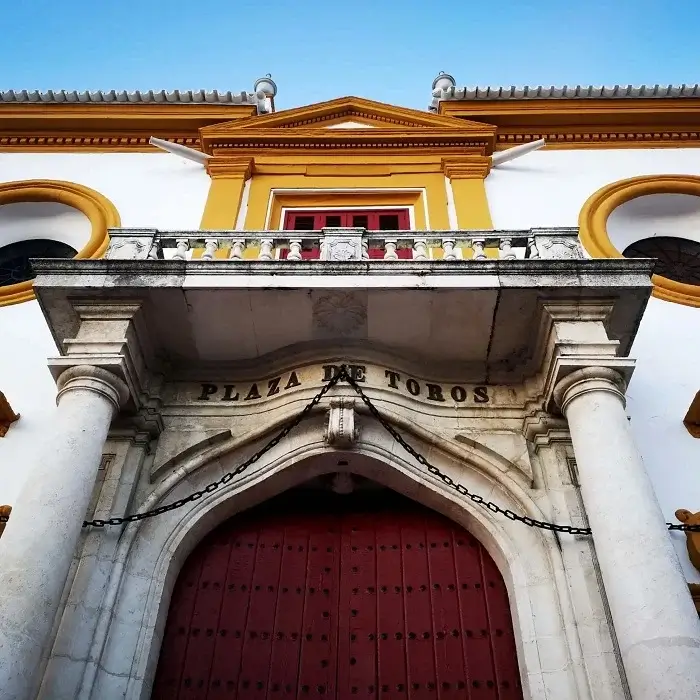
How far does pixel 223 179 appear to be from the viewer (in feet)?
34.2

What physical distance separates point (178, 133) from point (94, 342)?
5.84 meters

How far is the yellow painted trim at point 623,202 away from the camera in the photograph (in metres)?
8.81

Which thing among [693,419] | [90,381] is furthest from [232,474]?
[693,419]

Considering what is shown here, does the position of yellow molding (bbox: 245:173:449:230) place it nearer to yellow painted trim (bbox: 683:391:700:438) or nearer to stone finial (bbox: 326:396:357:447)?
stone finial (bbox: 326:396:357:447)

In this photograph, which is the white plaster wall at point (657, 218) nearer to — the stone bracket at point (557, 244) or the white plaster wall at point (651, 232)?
the white plaster wall at point (651, 232)

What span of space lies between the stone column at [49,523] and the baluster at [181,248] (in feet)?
4.69

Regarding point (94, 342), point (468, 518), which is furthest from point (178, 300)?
point (468, 518)

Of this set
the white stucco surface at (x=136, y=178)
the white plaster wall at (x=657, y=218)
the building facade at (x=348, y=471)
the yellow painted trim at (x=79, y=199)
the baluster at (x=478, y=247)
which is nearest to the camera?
the building facade at (x=348, y=471)

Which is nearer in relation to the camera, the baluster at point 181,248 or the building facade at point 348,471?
the building facade at point 348,471

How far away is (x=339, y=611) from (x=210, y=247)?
3562 mm

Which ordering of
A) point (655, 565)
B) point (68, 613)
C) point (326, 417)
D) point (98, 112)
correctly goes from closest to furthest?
1. point (655, 565)
2. point (68, 613)
3. point (326, 417)
4. point (98, 112)

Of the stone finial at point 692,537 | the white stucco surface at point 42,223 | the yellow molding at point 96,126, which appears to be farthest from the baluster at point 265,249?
the yellow molding at point 96,126

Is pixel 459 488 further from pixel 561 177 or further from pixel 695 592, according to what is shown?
pixel 561 177

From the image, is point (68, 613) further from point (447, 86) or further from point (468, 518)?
point (447, 86)
